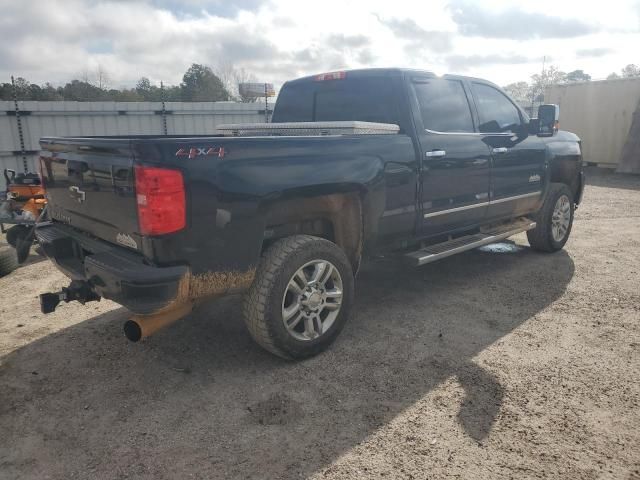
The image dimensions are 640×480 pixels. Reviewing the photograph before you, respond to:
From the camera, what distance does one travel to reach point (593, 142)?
613 inches

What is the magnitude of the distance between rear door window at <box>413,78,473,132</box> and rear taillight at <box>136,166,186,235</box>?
91.6 inches

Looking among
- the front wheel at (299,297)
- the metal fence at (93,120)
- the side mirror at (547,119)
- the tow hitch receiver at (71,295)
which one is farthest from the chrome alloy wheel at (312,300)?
the metal fence at (93,120)

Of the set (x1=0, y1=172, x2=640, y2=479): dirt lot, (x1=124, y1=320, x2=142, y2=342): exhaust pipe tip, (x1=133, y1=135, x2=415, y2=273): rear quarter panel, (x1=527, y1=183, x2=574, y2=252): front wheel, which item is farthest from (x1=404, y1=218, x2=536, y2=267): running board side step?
(x1=124, y1=320, x2=142, y2=342): exhaust pipe tip

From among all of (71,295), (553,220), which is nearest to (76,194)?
(71,295)

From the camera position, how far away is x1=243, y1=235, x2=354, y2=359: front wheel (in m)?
3.16

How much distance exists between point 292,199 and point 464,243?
6.91 feet

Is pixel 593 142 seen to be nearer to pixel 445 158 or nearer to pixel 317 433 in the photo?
pixel 445 158

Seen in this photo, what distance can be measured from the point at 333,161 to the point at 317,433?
175 centimetres

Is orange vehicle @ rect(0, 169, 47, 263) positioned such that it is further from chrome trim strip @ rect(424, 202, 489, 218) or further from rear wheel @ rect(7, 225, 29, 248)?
chrome trim strip @ rect(424, 202, 489, 218)

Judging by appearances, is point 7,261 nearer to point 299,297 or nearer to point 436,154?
point 299,297

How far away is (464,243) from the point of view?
4.64 meters

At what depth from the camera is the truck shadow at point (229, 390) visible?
2520mm

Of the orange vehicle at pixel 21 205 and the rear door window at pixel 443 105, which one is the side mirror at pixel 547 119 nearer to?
the rear door window at pixel 443 105

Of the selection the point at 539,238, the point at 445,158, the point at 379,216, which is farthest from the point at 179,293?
the point at 539,238
